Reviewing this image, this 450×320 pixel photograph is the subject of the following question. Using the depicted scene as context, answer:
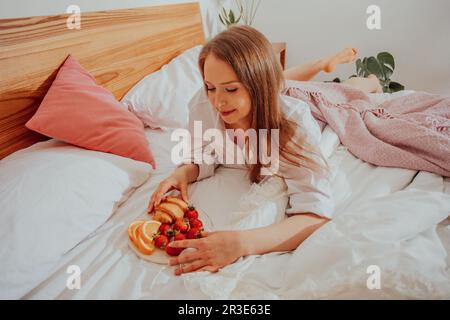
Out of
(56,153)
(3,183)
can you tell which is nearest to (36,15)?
(56,153)

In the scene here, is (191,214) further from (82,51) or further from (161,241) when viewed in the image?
(82,51)

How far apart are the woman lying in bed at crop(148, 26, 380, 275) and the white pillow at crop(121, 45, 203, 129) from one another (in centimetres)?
42

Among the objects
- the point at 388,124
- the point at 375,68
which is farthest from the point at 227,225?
the point at 375,68

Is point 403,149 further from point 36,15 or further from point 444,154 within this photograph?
point 36,15

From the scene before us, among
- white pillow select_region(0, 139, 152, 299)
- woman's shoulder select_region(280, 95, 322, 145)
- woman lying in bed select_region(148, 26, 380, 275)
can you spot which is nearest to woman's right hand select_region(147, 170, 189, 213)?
woman lying in bed select_region(148, 26, 380, 275)

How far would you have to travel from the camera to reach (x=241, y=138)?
3.57 ft

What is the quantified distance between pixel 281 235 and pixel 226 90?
1.36ft

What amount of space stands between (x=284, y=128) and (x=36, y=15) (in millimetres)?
893

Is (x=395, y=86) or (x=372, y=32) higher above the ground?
(x=372, y=32)

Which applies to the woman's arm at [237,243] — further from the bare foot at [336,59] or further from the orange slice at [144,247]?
the bare foot at [336,59]

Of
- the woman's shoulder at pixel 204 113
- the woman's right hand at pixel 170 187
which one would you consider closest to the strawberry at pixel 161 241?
the woman's right hand at pixel 170 187

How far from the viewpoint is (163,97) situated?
1.46 meters

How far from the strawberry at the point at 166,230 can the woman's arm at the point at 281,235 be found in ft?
0.63

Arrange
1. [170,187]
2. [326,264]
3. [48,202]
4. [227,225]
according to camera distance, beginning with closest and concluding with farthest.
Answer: [326,264] → [48,202] → [227,225] → [170,187]
